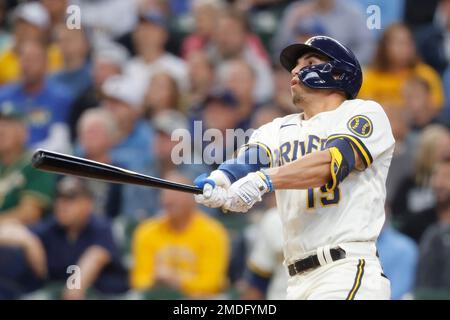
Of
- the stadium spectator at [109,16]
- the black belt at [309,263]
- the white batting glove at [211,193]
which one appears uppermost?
the stadium spectator at [109,16]

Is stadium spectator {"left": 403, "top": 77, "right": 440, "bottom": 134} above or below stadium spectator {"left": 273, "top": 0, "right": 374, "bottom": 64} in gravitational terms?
below

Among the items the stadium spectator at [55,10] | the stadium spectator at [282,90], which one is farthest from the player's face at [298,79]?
the stadium spectator at [55,10]

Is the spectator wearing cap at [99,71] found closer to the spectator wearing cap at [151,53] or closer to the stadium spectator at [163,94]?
the spectator wearing cap at [151,53]

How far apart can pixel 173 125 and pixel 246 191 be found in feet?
15.0

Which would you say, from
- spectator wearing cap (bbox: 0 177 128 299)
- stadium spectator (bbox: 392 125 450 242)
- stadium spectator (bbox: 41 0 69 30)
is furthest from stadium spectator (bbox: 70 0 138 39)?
stadium spectator (bbox: 392 125 450 242)

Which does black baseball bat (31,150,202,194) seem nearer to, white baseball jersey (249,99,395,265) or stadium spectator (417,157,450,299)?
white baseball jersey (249,99,395,265)

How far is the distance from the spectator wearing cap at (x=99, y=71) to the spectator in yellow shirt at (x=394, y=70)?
8.74 feet

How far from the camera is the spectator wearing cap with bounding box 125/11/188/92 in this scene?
10.5 metres

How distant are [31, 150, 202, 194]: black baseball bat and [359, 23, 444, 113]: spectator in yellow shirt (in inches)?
197

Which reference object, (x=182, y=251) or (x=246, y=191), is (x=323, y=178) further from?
(x=182, y=251)

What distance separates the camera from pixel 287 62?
18.9 feet

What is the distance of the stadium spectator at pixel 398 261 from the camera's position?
803 cm

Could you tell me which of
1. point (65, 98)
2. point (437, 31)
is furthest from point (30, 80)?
point (437, 31)

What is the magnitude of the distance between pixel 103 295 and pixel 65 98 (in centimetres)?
267
